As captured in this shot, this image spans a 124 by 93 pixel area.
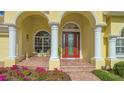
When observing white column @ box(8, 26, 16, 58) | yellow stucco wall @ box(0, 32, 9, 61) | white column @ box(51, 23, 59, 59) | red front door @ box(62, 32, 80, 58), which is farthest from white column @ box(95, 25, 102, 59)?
yellow stucco wall @ box(0, 32, 9, 61)

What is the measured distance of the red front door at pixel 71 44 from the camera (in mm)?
16828

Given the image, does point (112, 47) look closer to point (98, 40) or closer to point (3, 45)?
point (98, 40)

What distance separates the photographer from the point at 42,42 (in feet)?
56.6

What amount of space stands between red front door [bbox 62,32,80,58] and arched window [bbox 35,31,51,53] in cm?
147

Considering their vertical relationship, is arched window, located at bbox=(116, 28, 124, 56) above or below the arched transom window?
below

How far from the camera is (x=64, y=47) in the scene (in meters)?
16.9

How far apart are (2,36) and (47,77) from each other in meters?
7.16

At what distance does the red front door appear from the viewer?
55.2ft

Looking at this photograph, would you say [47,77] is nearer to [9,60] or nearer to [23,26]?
[9,60]

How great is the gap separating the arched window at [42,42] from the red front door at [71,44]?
1.47 metres

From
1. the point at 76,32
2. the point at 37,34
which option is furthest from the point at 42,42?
the point at 76,32

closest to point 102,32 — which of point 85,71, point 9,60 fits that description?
point 85,71

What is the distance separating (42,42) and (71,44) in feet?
8.31

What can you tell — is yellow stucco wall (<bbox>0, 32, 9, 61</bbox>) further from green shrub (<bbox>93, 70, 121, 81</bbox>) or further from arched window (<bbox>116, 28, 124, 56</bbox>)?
arched window (<bbox>116, 28, 124, 56</bbox>)
